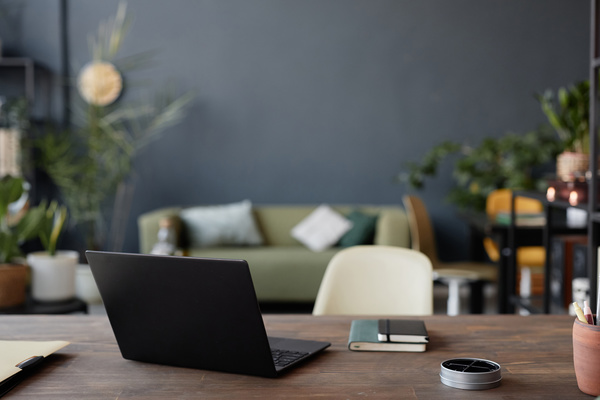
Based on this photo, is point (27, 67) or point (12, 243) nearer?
point (12, 243)

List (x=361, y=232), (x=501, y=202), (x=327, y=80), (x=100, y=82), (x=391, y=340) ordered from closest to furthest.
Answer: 1. (x=391, y=340)
2. (x=361, y=232)
3. (x=501, y=202)
4. (x=100, y=82)
5. (x=327, y=80)

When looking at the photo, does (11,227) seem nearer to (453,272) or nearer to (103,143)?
(453,272)

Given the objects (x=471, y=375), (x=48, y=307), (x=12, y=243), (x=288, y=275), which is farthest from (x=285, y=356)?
(x=288, y=275)

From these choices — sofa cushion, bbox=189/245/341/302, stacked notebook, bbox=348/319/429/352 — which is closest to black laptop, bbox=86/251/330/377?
stacked notebook, bbox=348/319/429/352

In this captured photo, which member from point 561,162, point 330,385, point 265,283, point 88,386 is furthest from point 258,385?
point 265,283

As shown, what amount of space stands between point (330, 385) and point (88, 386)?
404mm

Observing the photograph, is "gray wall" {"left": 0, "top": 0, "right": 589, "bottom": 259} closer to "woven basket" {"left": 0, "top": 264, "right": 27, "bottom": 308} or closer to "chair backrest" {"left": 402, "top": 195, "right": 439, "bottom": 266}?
"chair backrest" {"left": 402, "top": 195, "right": 439, "bottom": 266}

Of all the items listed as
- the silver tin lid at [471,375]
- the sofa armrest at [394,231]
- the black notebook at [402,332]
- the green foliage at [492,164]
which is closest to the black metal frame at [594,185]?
the black notebook at [402,332]

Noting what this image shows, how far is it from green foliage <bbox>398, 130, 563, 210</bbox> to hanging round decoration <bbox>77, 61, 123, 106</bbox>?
2565 millimetres

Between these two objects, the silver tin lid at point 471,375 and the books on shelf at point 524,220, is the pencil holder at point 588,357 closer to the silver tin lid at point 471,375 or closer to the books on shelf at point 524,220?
the silver tin lid at point 471,375

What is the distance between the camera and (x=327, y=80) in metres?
5.66

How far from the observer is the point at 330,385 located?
1.09 metres

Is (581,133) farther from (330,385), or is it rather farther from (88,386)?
(88,386)

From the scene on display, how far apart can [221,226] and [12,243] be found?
2.69m
